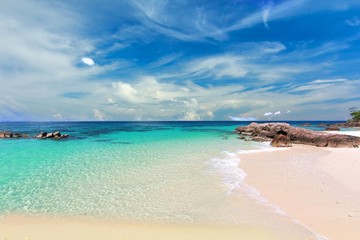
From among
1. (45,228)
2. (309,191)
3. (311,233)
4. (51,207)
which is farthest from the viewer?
(309,191)

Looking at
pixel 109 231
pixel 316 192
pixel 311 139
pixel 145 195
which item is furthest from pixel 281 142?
pixel 109 231

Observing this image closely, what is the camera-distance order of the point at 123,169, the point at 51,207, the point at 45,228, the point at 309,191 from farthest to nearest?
the point at 123,169 → the point at 309,191 → the point at 51,207 → the point at 45,228

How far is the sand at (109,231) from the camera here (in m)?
6.34

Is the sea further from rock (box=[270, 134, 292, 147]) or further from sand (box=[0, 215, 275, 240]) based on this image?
rock (box=[270, 134, 292, 147])

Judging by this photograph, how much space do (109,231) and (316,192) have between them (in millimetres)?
9017

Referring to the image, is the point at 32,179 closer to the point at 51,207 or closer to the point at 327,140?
the point at 51,207

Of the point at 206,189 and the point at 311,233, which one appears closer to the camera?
the point at 311,233

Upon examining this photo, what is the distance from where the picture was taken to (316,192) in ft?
31.8

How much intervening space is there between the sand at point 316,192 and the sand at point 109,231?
2.12 meters

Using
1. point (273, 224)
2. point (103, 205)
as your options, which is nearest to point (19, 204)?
point (103, 205)

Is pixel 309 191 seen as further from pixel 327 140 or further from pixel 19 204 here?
pixel 327 140

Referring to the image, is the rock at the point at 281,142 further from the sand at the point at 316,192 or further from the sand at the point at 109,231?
the sand at the point at 109,231

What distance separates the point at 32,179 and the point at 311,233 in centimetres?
1360

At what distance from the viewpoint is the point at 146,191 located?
10195mm
